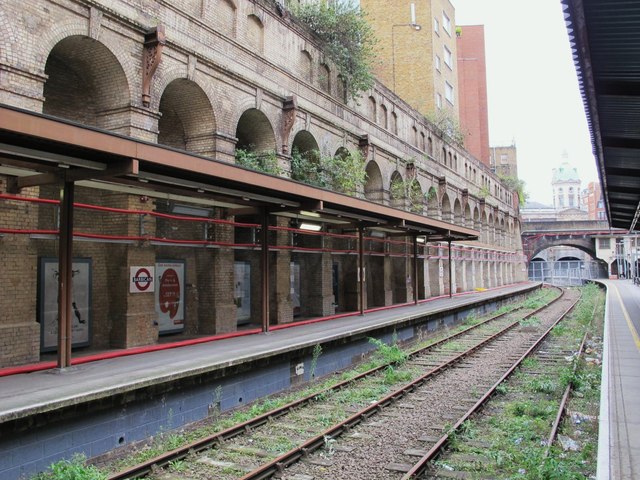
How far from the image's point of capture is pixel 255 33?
54.5ft

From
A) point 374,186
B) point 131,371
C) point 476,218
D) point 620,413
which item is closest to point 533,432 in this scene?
point 620,413

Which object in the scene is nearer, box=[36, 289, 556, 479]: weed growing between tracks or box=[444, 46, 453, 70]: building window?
box=[36, 289, 556, 479]: weed growing between tracks

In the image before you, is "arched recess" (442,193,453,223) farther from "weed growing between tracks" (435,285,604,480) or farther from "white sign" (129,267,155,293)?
"white sign" (129,267,155,293)

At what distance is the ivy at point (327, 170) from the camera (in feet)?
59.2

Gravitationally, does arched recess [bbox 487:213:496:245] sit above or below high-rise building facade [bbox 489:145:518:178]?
below

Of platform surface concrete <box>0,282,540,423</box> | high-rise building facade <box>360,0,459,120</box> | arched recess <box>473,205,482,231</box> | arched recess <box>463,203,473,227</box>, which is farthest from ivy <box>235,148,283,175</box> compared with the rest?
arched recess <box>473,205,482,231</box>

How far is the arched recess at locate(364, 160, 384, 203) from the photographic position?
80.5 feet

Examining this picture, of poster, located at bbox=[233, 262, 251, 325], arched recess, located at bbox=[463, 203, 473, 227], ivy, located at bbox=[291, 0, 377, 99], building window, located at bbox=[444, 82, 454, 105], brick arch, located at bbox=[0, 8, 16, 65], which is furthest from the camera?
building window, located at bbox=[444, 82, 454, 105]

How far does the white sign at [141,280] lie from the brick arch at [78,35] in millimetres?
3807

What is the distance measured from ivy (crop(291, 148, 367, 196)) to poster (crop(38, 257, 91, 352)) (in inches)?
319

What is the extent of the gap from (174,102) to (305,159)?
18.0 ft

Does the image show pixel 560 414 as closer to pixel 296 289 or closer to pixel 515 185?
pixel 296 289

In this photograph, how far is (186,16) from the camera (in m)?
13.6

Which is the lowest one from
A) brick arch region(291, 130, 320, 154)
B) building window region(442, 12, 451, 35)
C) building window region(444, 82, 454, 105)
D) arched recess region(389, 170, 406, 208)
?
arched recess region(389, 170, 406, 208)
